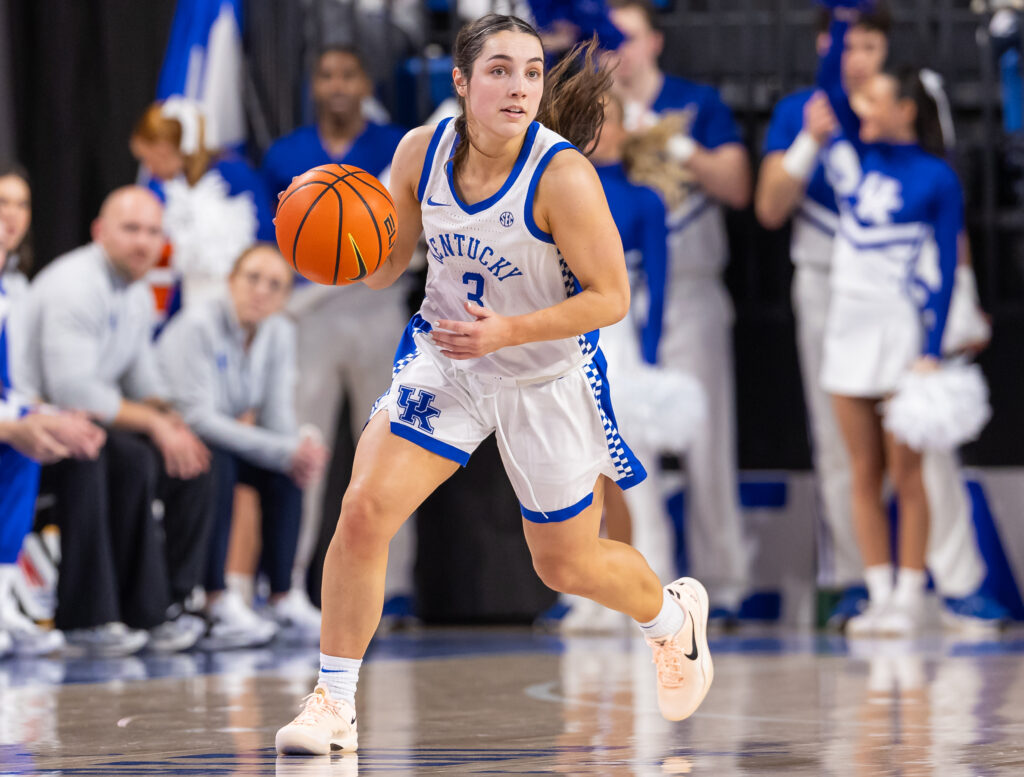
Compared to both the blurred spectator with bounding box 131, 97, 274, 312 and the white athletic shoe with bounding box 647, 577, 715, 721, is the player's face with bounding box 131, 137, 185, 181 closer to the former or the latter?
the blurred spectator with bounding box 131, 97, 274, 312

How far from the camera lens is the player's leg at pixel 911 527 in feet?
21.1

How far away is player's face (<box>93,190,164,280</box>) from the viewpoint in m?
5.87

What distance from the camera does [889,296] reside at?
21.4ft

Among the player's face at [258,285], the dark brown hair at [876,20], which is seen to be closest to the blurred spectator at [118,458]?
the player's face at [258,285]

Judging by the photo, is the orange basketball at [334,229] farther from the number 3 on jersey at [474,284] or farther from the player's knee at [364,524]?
the player's knee at [364,524]

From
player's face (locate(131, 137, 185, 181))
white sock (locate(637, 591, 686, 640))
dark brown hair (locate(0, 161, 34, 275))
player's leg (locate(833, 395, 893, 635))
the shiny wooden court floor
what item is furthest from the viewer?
player's face (locate(131, 137, 185, 181))

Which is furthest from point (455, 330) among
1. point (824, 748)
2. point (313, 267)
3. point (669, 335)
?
point (669, 335)

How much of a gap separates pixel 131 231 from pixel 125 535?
1177 mm

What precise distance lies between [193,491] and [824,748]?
10.9ft

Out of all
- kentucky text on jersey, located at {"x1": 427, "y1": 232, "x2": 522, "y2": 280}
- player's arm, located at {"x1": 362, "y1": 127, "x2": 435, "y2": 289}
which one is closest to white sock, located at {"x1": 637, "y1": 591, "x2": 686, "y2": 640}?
kentucky text on jersey, located at {"x1": 427, "y1": 232, "x2": 522, "y2": 280}

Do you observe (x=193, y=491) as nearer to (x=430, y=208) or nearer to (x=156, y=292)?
(x=156, y=292)

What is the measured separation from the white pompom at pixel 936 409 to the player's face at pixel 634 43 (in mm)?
1830

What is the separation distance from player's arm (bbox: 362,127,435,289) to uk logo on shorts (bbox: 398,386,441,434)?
0.95 ft

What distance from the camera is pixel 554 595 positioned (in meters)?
7.34
